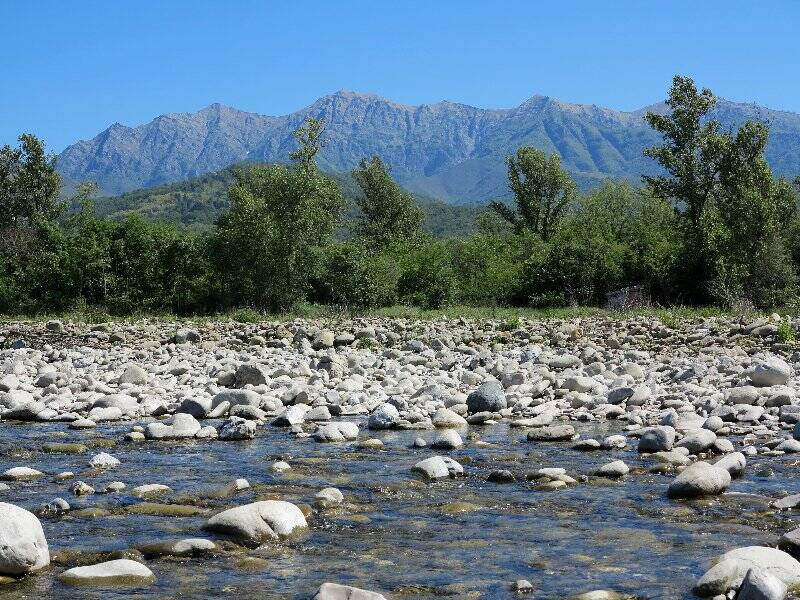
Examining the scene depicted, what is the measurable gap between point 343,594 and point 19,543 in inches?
92.4

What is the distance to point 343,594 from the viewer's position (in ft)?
16.1

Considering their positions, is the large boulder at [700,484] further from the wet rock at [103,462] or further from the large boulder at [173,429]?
the large boulder at [173,429]

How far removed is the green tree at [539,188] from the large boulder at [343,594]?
5547cm

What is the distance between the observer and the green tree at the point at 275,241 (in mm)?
32906

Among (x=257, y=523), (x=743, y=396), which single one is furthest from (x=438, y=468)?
(x=743, y=396)

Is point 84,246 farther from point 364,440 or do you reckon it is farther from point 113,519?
point 113,519

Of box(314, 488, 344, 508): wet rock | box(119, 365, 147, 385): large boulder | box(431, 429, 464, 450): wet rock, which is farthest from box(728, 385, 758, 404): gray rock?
box(119, 365, 147, 385): large boulder

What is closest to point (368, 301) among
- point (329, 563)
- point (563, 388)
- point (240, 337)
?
point (240, 337)

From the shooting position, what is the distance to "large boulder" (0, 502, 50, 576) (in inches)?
221

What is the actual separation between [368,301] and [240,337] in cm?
1030

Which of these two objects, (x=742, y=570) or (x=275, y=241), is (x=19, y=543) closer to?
(x=742, y=570)

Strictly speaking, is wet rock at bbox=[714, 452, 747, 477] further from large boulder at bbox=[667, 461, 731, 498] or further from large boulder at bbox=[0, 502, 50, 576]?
large boulder at bbox=[0, 502, 50, 576]

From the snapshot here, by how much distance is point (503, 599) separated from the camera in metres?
5.23

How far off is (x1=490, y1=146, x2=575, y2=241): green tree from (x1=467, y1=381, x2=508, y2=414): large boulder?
4673cm
